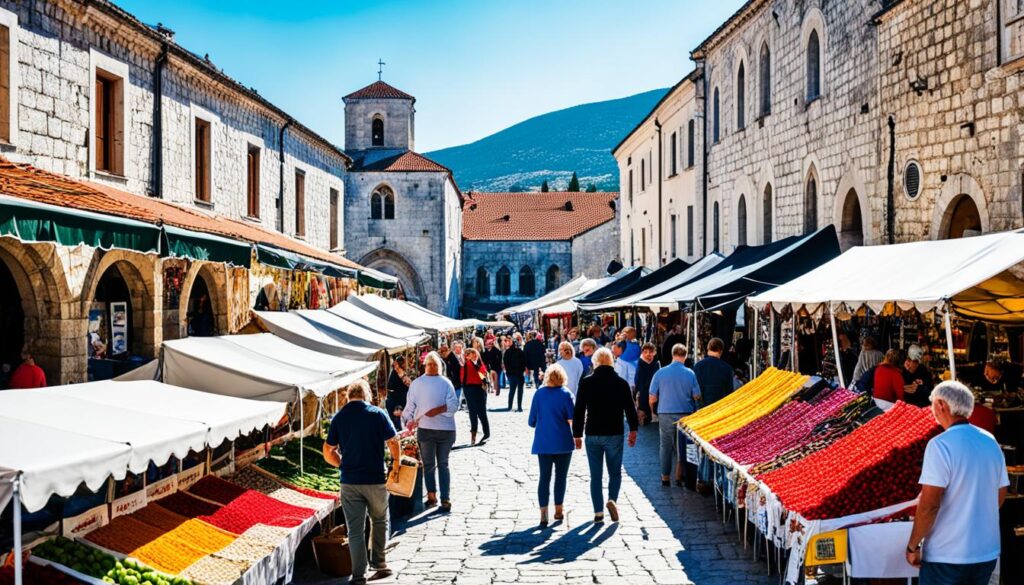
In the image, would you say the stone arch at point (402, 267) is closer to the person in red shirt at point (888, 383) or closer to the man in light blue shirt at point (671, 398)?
the man in light blue shirt at point (671, 398)

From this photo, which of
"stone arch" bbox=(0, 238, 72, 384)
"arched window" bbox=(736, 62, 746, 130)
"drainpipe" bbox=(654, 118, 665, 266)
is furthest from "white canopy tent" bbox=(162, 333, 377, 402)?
"drainpipe" bbox=(654, 118, 665, 266)

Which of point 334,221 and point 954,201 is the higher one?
point 334,221

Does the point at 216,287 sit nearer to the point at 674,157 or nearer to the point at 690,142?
the point at 690,142

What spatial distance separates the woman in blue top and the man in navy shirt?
2075mm

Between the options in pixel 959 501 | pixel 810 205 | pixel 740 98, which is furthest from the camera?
pixel 740 98

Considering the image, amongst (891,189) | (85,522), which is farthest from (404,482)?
(891,189)

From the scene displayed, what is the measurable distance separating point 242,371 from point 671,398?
5.06 m

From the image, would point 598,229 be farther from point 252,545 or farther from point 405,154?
point 252,545

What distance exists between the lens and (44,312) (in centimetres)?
1170

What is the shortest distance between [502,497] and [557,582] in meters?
3.63

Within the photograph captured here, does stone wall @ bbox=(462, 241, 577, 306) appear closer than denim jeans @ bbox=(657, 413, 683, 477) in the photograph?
No

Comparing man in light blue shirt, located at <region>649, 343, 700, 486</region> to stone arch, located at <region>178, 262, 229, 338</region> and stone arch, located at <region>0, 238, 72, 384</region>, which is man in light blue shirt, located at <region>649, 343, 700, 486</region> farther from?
stone arch, located at <region>178, 262, 229, 338</region>

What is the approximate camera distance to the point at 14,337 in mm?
11781

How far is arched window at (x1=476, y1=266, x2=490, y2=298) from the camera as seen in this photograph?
6319 centimetres
